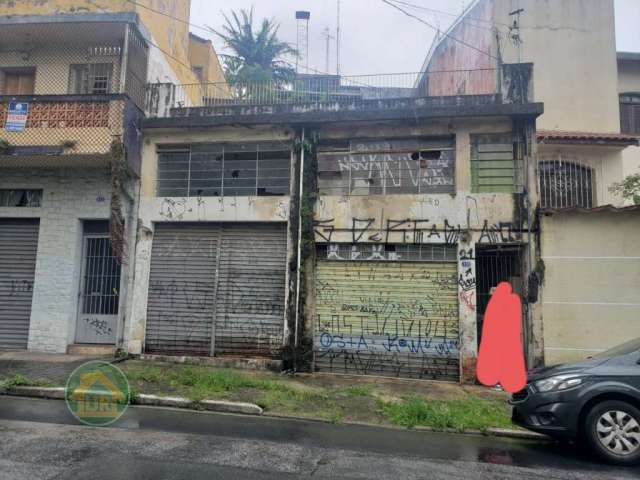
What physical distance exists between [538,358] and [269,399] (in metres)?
5.51

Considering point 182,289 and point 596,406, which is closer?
point 596,406

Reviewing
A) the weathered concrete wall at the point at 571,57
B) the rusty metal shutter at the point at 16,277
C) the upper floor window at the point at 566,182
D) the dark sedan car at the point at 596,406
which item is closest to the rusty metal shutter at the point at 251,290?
the rusty metal shutter at the point at 16,277

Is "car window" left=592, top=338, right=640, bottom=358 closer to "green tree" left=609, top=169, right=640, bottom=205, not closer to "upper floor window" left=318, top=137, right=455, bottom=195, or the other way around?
"upper floor window" left=318, top=137, right=455, bottom=195

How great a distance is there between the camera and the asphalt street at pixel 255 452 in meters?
4.23

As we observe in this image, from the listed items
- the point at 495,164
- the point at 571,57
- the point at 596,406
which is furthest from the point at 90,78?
the point at 571,57

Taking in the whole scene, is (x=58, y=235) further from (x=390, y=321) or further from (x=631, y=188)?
(x=631, y=188)

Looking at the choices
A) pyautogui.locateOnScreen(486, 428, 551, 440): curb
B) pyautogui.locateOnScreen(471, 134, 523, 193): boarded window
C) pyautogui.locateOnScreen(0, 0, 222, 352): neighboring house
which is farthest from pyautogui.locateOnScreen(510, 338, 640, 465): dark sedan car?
pyautogui.locateOnScreen(0, 0, 222, 352): neighboring house

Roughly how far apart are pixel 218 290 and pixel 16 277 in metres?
5.02

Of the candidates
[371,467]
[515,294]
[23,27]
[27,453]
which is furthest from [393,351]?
[23,27]

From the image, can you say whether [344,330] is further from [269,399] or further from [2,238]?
[2,238]

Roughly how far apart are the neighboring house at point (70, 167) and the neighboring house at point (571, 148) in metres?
7.73

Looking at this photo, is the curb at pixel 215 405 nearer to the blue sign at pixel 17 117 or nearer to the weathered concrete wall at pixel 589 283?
the weathered concrete wall at pixel 589 283

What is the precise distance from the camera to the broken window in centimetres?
1101

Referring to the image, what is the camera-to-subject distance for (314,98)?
11008mm
